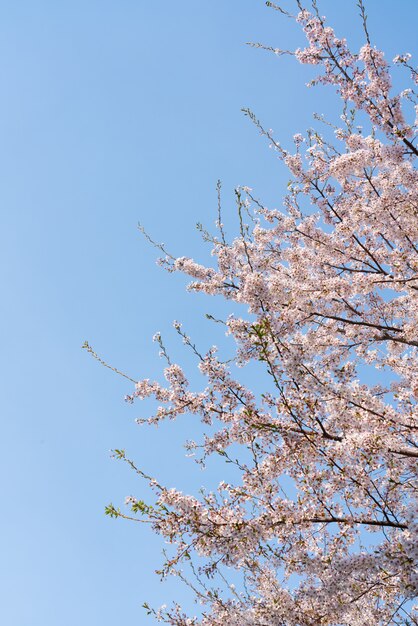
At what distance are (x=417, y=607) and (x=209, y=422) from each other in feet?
21.0

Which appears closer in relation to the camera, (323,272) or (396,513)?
(396,513)

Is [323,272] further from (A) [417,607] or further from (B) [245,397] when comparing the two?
(A) [417,607]

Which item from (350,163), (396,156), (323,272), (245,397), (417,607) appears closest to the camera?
(245,397)

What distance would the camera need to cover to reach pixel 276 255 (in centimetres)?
902

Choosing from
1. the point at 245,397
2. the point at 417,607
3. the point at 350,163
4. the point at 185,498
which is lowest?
the point at 417,607

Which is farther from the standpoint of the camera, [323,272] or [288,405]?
[323,272]

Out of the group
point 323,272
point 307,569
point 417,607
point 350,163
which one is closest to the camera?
point 307,569

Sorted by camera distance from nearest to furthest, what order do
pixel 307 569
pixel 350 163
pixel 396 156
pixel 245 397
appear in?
pixel 307 569
pixel 245 397
pixel 396 156
pixel 350 163

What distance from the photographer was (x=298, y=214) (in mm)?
8953

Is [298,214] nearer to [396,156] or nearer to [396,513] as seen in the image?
[396,156]

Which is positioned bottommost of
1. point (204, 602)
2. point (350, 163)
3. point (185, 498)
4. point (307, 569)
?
point (307, 569)

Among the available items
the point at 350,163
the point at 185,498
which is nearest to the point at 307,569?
the point at 185,498

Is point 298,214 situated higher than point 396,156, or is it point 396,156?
point 298,214

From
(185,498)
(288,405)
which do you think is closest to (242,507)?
(185,498)
